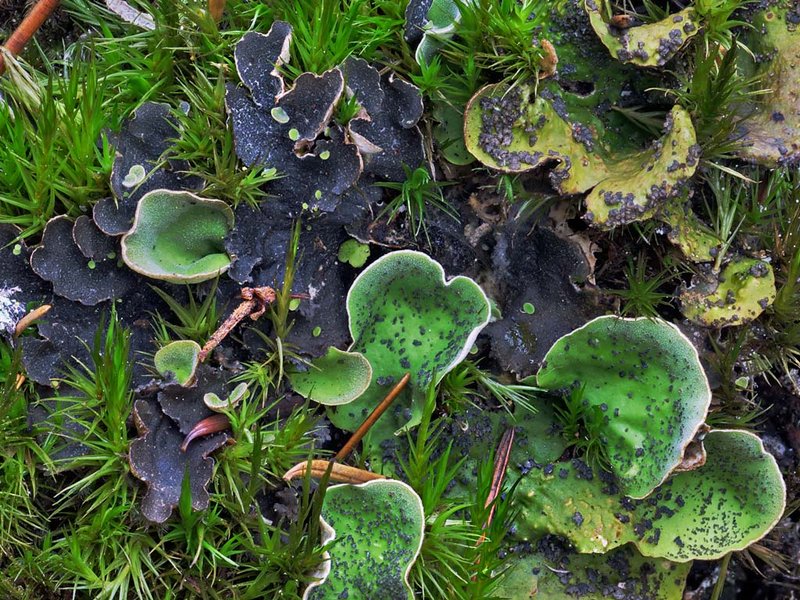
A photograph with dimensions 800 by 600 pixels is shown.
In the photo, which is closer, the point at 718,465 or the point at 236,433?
the point at 236,433

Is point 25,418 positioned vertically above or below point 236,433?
above

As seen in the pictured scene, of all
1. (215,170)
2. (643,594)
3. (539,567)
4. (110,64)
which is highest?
(110,64)

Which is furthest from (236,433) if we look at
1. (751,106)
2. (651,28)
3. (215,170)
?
(751,106)

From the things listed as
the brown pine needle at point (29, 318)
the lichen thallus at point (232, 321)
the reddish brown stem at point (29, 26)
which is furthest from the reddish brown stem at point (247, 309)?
the reddish brown stem at point (29, 26)

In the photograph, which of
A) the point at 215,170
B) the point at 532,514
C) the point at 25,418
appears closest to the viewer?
the point at 25,418

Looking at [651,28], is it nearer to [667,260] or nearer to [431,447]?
[667,260]

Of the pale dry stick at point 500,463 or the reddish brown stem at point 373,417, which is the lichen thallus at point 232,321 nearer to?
the reddish brown stem at point 373,417

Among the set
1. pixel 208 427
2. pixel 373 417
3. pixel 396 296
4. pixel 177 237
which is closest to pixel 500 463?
pixel 373 417

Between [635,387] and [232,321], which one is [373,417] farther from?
[635,387]

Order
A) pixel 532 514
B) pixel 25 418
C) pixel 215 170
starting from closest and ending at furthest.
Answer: pixel 25 418 < pixel 215 170 < pixel 532 514
